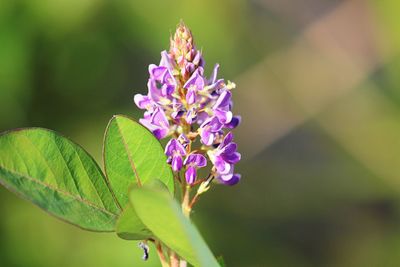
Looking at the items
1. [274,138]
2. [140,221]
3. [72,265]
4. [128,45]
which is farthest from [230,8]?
[140,221]

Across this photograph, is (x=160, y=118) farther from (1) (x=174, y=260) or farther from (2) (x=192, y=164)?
(1) (x=174, y=260)

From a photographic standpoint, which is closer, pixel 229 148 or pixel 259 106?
pixel 229 148

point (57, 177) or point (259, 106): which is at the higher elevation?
point (259, 106)

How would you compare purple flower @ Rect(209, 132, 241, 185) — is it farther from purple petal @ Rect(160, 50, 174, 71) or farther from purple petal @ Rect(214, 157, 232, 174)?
purple petal @ Rect(160, 50, 174, 71)

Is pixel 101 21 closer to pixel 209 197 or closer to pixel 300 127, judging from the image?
pixel 209 197

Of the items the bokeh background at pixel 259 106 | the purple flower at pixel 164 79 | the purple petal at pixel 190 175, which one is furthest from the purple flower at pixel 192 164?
the bokeh background at pixel 259 106

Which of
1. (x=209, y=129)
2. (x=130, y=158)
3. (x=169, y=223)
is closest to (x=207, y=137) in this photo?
(x=209, y=129)

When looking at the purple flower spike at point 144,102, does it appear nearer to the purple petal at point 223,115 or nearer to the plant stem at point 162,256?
the purple petal at point 223,115

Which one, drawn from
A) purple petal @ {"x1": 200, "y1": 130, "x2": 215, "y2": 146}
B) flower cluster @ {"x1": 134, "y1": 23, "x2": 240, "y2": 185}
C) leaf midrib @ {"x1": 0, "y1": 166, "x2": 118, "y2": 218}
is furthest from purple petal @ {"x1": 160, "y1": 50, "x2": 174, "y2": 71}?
leaf midrib @ {"x1": 0, "y1": 166, "x2": 118, "y2": 218}
